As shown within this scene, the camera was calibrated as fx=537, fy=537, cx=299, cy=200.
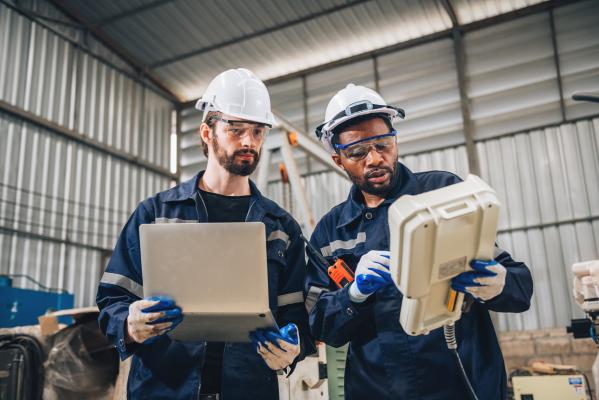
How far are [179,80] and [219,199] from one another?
938 cm

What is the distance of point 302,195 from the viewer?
18.4 feet

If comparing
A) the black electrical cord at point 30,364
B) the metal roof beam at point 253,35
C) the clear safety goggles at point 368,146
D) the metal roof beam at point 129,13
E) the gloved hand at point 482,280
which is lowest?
the black electrical cord at point 30,364

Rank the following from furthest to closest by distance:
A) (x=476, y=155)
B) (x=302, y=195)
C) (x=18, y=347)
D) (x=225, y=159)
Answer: (x=476, y=155) < (x=302, y=195) < (x=18, y=347) < (x=225, y=159)

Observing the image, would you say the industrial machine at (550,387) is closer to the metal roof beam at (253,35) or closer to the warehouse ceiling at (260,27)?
the warehouse ceiling at (260,27)

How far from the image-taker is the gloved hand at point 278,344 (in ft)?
5.57

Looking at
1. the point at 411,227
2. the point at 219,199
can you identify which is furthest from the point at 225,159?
the point at 411,227

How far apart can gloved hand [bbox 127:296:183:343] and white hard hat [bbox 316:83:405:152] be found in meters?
0.89

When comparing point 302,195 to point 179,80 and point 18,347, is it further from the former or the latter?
point 179,80

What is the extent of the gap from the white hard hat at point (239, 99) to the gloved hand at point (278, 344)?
2.95 feet

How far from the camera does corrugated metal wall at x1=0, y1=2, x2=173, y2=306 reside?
306 inches

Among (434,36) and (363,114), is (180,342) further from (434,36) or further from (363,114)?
(434,36)

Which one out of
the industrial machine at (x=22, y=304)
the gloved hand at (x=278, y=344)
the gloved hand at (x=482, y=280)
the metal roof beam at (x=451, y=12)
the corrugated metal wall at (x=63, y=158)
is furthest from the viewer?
the metal roof beam at (x=451, y=12)

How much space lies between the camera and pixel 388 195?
1.97 m

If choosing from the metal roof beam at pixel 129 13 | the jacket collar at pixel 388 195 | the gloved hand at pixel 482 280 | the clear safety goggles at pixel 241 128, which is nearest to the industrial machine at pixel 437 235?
the gloved hand at pixel 482 280
